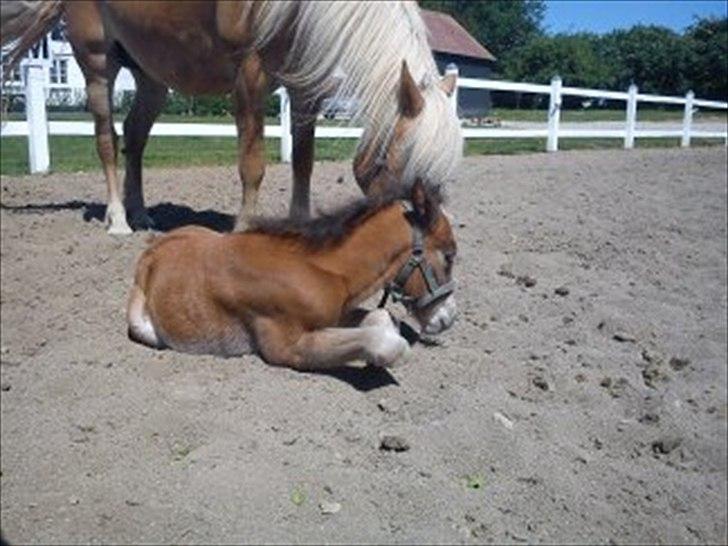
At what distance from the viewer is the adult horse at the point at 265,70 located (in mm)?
4008

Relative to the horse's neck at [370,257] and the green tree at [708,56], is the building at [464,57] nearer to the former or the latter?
the green tree at [708,56]

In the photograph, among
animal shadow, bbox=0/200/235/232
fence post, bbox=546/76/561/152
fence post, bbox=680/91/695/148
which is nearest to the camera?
animal shadow, bbox=0/200/235/232

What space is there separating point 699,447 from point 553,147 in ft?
37.6

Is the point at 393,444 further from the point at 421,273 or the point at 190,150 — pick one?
the point at 190,150

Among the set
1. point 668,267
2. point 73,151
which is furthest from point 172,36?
point 73,151

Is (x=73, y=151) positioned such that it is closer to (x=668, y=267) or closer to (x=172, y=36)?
(x=172, y=36)

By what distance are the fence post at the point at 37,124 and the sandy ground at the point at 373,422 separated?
3.09 metres

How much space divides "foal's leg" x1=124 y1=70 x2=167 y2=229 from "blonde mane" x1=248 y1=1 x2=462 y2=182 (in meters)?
1.83

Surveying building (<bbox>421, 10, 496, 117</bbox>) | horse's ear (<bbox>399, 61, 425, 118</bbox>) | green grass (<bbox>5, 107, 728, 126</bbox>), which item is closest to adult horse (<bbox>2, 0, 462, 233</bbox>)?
horse's ear (<bbox>399, 61, 425, 118</bbox>)

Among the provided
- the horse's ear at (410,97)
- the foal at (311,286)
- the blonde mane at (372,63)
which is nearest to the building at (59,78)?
the blonde mane at (372,63)

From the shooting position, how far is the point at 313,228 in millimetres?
3980

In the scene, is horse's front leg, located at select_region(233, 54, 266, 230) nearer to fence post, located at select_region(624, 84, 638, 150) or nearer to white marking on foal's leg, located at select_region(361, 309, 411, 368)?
white marking on foal's leg, located at select_region(361, 309, 411, 368)

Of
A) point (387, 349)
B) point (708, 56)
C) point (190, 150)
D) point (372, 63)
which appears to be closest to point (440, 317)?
point (387, 349)

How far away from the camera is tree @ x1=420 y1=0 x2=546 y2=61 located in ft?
75.4
